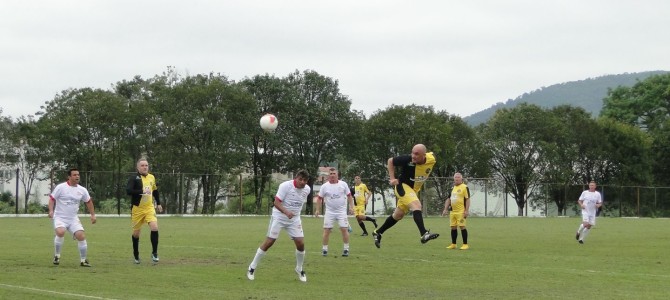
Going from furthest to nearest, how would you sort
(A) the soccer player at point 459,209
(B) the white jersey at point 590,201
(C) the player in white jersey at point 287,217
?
(B) the white jersey at point 590,201 < (A) the soccer player at point 459,209 < (C) the player in white jersey at point 287,217

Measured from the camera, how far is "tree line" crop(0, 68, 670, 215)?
237 feet

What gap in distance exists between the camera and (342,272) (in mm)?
20328

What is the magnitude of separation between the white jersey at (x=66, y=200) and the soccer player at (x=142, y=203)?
Answer: 112 cm

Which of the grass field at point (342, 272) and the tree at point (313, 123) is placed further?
the tree at point (313, 123)

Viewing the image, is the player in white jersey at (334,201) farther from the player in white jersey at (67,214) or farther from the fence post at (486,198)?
the fence post at (486,198)

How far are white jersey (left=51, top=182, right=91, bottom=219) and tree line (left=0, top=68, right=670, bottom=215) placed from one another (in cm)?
4397

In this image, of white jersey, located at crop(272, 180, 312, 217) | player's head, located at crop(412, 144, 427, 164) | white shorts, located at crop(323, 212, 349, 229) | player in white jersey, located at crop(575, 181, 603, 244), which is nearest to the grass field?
white shorts, located at crop(323, 212, 349, 229)

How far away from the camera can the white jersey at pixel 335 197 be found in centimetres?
2706

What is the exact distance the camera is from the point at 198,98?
242ft

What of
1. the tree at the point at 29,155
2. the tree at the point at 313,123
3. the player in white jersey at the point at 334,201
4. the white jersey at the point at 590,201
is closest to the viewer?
the player in white jersey at the point at 334,201

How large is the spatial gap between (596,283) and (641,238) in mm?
20538

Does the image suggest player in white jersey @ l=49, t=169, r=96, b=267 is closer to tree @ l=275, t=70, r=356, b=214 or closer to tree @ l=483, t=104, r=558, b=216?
tree @ l=275, t=70, r=356, b=214

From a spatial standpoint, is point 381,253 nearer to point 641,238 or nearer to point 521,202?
point 641,238

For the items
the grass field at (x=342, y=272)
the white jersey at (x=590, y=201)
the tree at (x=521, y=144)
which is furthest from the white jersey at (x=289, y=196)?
the tree at (x=521, y=144)
